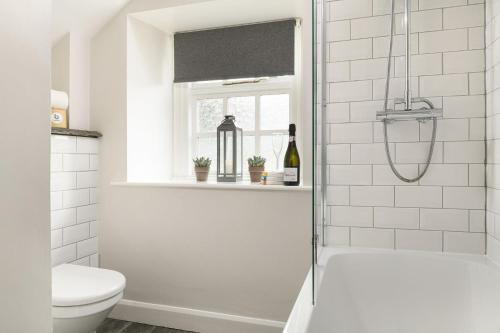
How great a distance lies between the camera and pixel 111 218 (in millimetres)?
2357

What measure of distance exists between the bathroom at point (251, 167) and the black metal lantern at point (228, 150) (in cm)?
2

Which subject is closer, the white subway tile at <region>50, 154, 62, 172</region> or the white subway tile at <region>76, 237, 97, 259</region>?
A: the white subway tile at <region>50, 154, 62, 172</region>

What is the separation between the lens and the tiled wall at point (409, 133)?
1.58 meters

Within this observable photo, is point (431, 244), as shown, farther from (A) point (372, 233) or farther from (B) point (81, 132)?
(B) point (81, 132)

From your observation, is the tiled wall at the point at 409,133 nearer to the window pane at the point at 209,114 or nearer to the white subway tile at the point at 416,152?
the white subway tile at the point at 416,152

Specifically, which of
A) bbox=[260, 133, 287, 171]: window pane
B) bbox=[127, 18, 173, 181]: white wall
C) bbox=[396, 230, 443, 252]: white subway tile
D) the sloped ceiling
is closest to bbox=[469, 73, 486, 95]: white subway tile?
bbox=[396, 230, 443, 252]: white subway tile

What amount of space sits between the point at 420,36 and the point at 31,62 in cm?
154

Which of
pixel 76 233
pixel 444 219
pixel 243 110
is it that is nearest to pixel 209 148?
pixel 243 110

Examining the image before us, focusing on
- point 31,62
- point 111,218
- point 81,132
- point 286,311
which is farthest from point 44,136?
point 286,311

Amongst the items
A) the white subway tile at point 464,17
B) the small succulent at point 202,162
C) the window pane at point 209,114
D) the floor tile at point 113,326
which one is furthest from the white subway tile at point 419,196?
the floor tile at point 113,326

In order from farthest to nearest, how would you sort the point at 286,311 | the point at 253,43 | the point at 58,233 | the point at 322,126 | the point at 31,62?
1. the point at 253,43
2. the point at 58,233
3. the point at 286,311
4. the point at 322,126
5. the point at 31,62

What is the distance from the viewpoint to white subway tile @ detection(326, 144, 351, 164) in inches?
69.1

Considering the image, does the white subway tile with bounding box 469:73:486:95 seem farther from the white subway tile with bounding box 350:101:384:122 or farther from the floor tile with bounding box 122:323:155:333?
the floor tile with bounding box 122:323:155:333

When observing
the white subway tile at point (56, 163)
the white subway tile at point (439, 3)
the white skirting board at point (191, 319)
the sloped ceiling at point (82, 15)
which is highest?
the sloped ceiling at point (82, 15)
